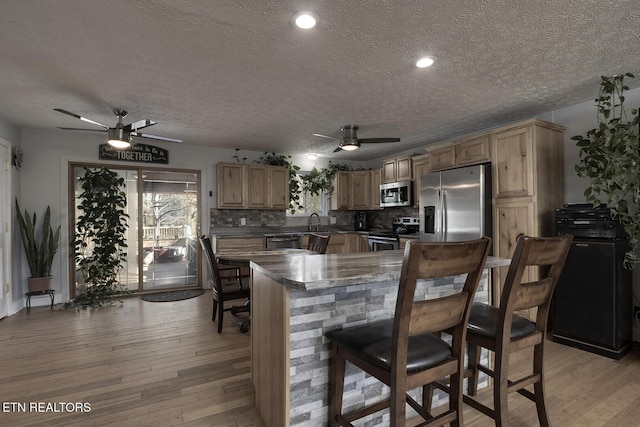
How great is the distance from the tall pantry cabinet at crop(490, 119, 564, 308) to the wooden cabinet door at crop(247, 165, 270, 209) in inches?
140

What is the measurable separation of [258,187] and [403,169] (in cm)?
254

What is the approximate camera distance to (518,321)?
5.50 ft

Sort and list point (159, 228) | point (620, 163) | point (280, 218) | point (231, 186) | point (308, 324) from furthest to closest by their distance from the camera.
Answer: point (280, 218), point (231, 186), point (159, 228), point (620, 163), point (308, 324)

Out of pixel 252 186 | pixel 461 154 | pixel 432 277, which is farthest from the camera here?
pixel 252 186

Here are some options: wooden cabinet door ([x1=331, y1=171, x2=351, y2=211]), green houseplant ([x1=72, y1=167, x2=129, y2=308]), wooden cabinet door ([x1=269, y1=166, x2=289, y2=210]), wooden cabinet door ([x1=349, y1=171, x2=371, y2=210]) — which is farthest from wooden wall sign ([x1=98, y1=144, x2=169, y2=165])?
wooden cabinet door ([x1=349, y1=171, x2=371, y2=210])

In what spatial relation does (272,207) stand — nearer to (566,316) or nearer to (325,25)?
(325,25)

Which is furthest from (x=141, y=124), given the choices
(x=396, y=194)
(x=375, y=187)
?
(x=375, y=187)

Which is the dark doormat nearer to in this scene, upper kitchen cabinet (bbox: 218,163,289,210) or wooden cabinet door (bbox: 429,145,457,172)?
upper kitchen cabinet (bbox: 218,163,289,210)

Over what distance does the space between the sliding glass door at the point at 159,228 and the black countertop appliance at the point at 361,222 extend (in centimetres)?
315

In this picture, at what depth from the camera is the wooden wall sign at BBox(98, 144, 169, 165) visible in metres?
4.78

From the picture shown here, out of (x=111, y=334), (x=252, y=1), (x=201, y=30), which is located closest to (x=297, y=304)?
(x=252, y=1)

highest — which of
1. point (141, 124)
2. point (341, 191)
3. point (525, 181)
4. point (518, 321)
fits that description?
point (141, 124)

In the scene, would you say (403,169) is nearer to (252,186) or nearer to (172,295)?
(252,186)

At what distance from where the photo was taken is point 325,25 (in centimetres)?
198
